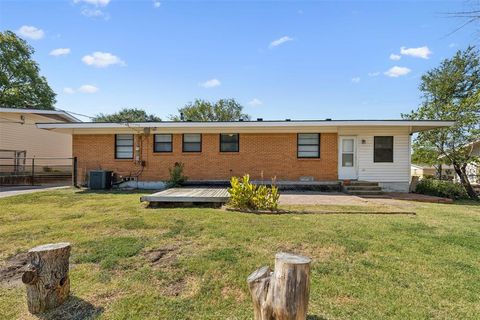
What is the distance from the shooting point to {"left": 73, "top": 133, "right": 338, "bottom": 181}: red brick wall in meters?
13.2

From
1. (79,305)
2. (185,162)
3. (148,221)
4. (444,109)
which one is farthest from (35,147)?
(444,109)

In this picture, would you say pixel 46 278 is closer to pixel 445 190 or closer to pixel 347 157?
pixel 347 157

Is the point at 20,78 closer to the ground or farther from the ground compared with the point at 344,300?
farther from the ground

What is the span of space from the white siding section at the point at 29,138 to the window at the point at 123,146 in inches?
341

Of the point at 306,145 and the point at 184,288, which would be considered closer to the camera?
the point at 184,288

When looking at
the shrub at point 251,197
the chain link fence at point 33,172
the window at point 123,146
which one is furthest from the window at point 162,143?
the shrub at point 251,197

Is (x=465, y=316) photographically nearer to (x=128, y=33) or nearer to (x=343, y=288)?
(x=343, y=288)

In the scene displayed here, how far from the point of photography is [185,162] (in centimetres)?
1352

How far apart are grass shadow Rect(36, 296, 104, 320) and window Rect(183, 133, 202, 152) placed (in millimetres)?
10617

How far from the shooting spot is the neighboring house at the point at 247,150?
13.0m

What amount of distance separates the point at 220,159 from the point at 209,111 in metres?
26.9

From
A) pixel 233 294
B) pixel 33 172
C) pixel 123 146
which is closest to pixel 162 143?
pixel 123 146

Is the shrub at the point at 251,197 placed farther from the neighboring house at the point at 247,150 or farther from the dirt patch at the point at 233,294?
the neighboring house at the point at 247,150

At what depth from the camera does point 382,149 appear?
1304 centimetres
